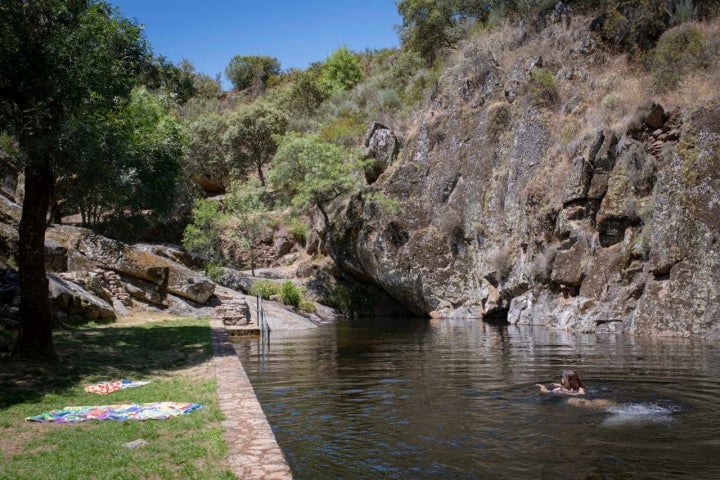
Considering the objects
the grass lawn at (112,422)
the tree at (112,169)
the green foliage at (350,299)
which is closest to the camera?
the grass lawn at (112,422)

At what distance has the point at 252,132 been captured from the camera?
63.4m

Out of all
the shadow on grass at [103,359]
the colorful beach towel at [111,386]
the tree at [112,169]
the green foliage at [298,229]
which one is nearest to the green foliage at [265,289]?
the green foliage at [298,229]

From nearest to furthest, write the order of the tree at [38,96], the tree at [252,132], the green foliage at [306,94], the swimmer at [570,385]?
the swimmer at [570,385] → the tree at [38,96] → the tree at [252,132] → the green foliage at [306,94]

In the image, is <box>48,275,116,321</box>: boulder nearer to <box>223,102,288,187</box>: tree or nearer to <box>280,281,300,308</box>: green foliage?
<box>280,281,300,308</box>: green foliage

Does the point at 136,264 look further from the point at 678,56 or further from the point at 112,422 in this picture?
the point at 678,56

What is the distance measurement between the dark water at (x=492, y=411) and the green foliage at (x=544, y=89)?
1809 centimetres

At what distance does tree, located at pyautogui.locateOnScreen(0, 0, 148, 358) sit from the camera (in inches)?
567

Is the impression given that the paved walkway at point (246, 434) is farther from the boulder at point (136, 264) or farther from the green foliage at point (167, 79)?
the boulder at point (136, 264)

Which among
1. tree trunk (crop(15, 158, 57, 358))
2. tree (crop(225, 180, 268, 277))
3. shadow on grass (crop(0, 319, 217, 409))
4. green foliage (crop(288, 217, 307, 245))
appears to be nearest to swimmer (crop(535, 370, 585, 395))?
shadow on grass (crop(0, 319, 217, 409))

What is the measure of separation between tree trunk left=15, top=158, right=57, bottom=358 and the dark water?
528 cm

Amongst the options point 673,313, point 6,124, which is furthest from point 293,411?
point 673,313

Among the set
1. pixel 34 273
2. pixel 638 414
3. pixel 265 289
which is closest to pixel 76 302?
pixel 34 273

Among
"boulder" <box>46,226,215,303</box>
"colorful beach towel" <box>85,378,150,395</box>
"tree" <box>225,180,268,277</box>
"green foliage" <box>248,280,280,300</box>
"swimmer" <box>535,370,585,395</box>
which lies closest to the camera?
"colorful beach towel" <box>85,378,150,395</box>

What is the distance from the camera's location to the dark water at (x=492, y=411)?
26.1 feet
